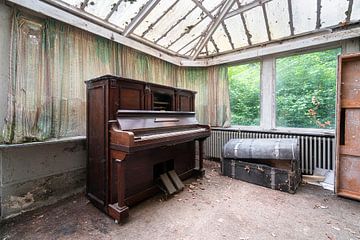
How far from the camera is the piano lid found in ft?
6.89

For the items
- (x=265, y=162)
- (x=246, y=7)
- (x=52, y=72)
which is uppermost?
(x=246, y=7)

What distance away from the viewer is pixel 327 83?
3.27 m

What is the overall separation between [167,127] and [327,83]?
2.96m

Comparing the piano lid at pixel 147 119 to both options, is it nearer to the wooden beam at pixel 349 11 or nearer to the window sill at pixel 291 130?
the window sill at pixel 291 130

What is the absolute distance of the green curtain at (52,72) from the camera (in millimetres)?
2074

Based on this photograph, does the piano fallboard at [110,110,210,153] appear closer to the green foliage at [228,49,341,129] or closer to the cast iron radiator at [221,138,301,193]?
the cast iron radiator at [221,138,301,193]

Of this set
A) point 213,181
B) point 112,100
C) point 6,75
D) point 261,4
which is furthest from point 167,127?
point 261,4

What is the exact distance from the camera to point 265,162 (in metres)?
3.06

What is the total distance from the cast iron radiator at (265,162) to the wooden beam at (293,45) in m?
1.74

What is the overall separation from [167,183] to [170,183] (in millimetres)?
54

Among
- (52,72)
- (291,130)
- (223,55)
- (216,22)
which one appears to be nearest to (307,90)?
(291,130)

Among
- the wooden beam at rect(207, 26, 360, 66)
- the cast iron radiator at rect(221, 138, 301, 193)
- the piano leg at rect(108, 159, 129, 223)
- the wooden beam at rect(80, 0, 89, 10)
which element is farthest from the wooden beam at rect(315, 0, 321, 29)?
the piano leg at rect(108, 159, 129, 223)

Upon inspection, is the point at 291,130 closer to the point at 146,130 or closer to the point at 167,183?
the point at 167,183

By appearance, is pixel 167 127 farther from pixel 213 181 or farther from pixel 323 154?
pixel 323 154
